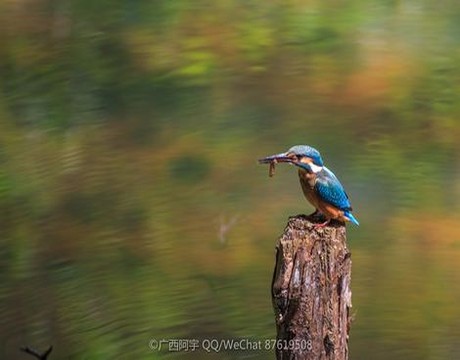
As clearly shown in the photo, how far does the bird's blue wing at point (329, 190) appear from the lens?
7.45 ft

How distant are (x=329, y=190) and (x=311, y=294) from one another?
0.39 meters

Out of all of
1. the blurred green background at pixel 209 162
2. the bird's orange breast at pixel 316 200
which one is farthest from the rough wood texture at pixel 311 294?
the blurred green background at pixel 209 162

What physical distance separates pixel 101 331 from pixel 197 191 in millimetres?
603

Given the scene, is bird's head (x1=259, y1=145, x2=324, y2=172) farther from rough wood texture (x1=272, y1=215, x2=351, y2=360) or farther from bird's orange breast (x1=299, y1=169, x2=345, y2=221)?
rough wood texture (x1=272, y1=215, x2=351, y2=360)

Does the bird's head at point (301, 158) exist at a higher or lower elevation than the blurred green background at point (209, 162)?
higher

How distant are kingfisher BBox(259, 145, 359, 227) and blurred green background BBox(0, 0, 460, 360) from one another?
102 centimetres

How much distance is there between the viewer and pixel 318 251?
1984 mm

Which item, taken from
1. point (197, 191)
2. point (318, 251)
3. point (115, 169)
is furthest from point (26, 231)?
point (318, 251)

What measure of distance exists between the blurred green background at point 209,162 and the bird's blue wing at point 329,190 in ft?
3.33

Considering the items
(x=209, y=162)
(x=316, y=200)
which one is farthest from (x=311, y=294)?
(x=209, y=162)

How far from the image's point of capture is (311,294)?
1.96 meters

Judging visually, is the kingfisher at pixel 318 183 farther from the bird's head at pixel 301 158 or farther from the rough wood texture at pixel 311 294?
the rough wood texture at pixel 311 294

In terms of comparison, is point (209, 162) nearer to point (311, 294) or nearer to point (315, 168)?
A: point (315, 168)

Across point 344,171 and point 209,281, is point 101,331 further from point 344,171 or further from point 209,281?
point 344,171
